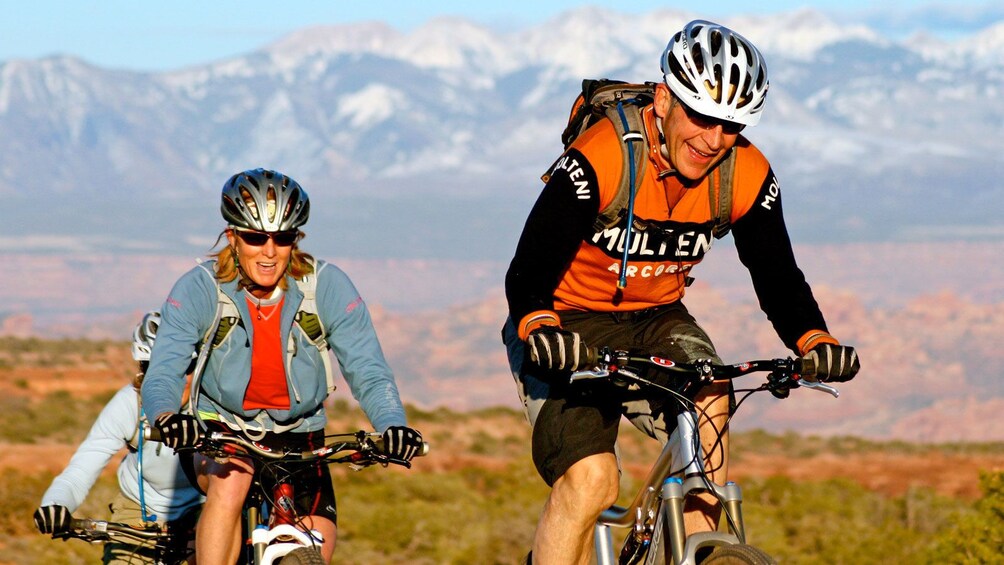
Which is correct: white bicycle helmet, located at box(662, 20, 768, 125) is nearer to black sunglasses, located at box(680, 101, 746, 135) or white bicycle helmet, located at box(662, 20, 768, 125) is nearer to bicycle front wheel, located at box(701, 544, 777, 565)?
black sunglasses, located at box(680, 101, 746, 135)

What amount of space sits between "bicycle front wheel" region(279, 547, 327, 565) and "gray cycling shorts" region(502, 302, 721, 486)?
88 centimetres

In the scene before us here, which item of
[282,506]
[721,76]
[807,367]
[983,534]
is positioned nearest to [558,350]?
[807,367]

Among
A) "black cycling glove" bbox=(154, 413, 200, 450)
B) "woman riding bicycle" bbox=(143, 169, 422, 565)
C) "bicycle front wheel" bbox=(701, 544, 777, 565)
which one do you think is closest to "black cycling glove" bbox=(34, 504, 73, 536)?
"woman riding bicycle" bbox=(143, 169, 422, 565)

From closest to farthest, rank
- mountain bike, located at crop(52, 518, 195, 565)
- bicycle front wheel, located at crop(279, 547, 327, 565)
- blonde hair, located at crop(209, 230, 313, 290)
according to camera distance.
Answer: bicycle front wheel, located at crop(279, 547, 327, 565) → blonde hair, located at crop(209, 230, 313, 290) → mountain bike, located at crop(52, 518, 195, 565)

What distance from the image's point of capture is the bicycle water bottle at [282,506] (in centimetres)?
554

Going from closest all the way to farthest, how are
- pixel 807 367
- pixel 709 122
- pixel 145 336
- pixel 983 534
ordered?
1. pixel 807 367
2. pixel 709 122
3. pixel 145 336
4. pixel 983 534

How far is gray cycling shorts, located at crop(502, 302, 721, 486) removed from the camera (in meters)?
5.44

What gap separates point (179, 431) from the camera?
5133 millimetres

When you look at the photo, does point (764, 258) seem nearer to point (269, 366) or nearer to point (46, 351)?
point (269, 366)

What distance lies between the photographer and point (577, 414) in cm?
546

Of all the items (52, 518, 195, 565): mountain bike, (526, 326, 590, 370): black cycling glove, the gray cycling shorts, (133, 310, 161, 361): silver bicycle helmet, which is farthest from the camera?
(133, 310, 161, 361): silver bicycle helmet

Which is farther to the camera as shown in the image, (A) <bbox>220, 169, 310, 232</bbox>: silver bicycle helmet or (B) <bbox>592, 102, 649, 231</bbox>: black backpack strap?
(A) <bbox>220, 169, 310, 232</bbox>: silver bicycle helmet

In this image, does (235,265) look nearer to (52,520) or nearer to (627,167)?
(52,520)

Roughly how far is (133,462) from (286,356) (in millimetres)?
1629
